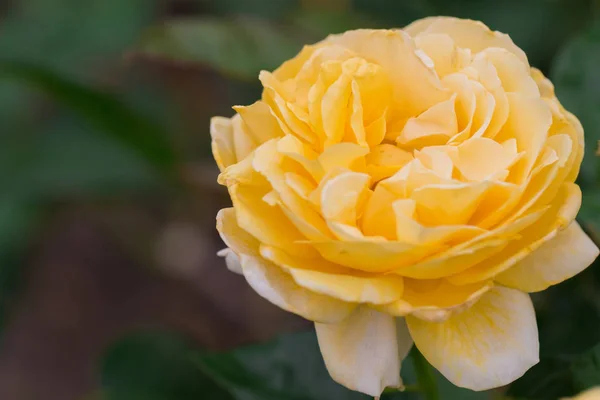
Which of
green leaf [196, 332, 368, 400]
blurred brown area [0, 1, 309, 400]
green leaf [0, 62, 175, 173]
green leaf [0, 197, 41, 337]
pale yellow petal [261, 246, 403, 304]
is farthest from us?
blurred brown area [0, 1, 309, 400]

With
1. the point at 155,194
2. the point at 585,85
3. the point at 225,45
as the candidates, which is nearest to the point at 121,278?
the point at 155,194

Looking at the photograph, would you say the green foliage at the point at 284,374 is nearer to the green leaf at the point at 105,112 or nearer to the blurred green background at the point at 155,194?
the blurred green background at the point at 155,194

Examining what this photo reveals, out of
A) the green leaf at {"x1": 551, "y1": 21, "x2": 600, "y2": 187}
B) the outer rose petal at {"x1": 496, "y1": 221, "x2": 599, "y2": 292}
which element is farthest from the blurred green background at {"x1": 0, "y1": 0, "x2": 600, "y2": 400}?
the outer rose petal at {"x1": 496, "y1": 221, "x2": 599, "y2": 292}

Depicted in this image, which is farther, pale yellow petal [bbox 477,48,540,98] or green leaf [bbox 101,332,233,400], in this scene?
green leaf [bbox 101,332,233,400]

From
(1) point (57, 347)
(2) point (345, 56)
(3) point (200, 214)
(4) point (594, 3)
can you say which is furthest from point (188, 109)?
(2) point (345, 56)

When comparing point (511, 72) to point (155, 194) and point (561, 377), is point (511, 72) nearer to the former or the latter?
point (561, 377)

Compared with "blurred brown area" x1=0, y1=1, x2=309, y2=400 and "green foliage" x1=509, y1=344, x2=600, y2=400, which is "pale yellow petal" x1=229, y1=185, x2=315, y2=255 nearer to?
"green foliage" x1=509, y1=344, x2=600, y2=400

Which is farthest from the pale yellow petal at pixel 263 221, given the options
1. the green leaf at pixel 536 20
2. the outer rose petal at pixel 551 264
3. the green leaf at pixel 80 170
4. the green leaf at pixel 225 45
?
the green leaf at pixel 80 170
